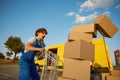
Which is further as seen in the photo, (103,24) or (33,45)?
(103,24)

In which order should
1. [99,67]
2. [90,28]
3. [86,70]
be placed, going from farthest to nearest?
[99,67], [90,28], [86,70]

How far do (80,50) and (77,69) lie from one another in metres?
0.59

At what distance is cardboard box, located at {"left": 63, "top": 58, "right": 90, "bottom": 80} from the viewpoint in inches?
213

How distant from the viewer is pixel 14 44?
133ft

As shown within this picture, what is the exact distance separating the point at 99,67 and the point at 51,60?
7.36 metres

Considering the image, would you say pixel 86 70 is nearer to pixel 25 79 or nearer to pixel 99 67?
pixel 25 79

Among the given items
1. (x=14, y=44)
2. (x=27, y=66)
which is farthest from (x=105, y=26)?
(x=14, y=44)

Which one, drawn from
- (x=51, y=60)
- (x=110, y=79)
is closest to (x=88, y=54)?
(x=110, y=79)

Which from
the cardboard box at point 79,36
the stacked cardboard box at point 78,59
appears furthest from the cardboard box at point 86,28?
the stacked cardboard box at point 78,59

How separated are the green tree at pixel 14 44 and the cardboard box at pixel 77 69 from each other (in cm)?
3564

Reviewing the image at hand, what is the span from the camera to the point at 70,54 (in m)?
5.72

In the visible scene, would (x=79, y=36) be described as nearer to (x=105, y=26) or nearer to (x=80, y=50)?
(x=80, y=50)

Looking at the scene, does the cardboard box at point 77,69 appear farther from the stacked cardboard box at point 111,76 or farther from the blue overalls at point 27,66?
the blue overalls at point 27,66

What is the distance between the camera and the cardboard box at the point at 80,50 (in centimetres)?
555
